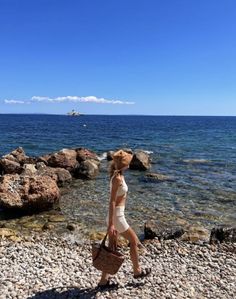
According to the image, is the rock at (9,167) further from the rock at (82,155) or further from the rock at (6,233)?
the rock at (6,233)

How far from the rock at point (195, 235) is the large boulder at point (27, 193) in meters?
6.42

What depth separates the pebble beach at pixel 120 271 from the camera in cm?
844

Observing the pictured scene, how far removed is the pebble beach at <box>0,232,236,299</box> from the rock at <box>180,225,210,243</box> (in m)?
0.86

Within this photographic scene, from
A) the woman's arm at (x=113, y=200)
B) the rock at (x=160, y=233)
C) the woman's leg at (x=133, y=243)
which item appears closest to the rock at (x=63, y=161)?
the rock at (x=160, y=233)

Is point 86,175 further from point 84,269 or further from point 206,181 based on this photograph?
point 84,269

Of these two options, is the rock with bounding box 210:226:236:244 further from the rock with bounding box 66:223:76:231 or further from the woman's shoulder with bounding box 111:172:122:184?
the woman's shoulder with bounding box 111:172:122:184

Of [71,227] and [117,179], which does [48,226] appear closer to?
[71,227]

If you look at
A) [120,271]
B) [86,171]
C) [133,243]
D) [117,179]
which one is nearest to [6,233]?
[120,271]

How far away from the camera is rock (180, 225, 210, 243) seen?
1319cm

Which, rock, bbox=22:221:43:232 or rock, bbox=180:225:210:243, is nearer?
rock, bbox=180:225:210:243

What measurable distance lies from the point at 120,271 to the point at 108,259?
1392 millimetres

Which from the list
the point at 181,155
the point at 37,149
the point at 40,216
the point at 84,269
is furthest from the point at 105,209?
the point at 37,149

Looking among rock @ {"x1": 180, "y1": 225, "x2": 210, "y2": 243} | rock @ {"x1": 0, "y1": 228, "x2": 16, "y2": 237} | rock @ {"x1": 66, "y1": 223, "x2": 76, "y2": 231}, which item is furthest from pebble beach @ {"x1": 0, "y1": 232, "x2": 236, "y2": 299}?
rock @ {"x1": 66, "y1": 223, "x2": 76, "y2": 231}

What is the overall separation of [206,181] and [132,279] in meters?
17.6
